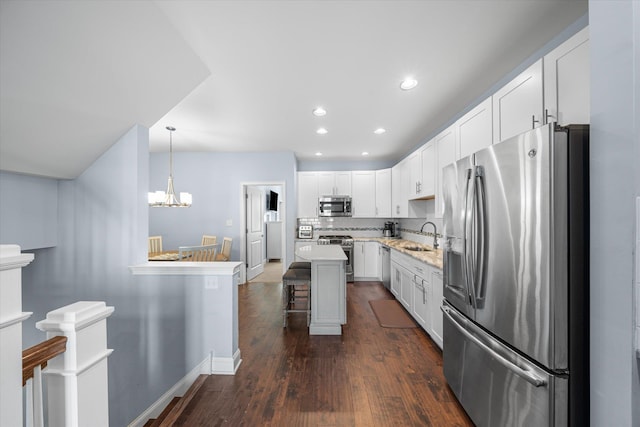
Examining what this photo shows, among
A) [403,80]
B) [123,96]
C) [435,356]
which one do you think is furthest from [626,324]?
[123,96]

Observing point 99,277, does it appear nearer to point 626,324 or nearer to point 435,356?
point 435,356

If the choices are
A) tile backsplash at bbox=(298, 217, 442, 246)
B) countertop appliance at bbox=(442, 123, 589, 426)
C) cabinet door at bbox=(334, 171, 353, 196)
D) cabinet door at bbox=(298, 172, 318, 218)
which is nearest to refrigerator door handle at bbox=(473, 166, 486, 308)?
countertop appliance at bbox=(442, 123, 589, 426)

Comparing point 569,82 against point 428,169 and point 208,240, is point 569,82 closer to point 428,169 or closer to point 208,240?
point 428,169

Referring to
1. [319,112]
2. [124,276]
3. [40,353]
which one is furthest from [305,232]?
[40,353]

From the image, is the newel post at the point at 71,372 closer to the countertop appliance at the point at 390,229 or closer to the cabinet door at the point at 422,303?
the cabinet door at the point at 422,303

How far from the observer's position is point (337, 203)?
17.8ft

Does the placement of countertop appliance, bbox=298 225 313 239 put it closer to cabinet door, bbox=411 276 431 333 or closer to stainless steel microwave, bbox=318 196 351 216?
stainless steel microwave, bbox=318 196 351 216

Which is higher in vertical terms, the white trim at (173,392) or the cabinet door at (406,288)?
the cabinet door at (406,288)

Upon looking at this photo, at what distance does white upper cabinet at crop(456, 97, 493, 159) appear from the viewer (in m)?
2.15

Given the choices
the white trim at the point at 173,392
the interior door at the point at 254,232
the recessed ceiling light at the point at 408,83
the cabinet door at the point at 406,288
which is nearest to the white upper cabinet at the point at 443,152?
the recessed ceiling light at the point at 408,83

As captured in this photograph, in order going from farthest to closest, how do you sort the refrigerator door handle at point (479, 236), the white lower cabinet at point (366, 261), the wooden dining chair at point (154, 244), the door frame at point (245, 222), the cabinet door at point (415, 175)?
1. the white lower cabinet at point (366, 261)
2. the door frame at point (245, 222)
3. the wooden dining chair at point (154, 244)
4. the cabinet door at point (415, 175)
5. the refrigerator door handle at point (479, 236)

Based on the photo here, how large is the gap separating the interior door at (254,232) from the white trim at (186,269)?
9.73ft

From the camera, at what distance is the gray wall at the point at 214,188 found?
205 inches

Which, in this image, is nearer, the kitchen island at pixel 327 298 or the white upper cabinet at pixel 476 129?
the white upper cabinet at pixel 476 129
